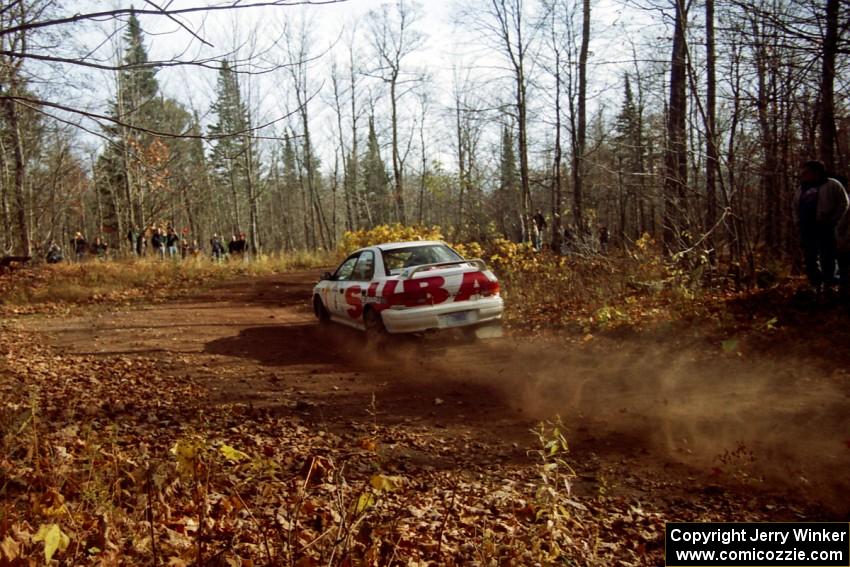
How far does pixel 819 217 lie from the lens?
740cm

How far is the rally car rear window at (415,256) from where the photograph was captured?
8.73m

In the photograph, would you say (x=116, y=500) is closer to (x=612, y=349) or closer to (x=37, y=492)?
(x=37, y=492)

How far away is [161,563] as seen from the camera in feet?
8.98

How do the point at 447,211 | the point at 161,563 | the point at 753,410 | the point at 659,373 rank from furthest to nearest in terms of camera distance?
the point at 447,211 < the point at 659,373 < the point at 753,410 < the point at 161,563

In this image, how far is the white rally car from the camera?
790 centimetres

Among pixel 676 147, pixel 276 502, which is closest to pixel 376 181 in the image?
pixel 676 147

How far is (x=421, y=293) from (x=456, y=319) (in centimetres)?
67

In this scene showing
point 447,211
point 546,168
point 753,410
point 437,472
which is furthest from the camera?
point 447,211

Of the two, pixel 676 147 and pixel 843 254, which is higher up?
pixel 676 147

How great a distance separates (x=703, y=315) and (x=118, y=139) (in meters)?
7.86

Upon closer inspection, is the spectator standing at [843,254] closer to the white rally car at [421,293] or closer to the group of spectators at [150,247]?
the white rally car at [421,293]

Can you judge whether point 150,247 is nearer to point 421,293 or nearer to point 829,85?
point 421,293

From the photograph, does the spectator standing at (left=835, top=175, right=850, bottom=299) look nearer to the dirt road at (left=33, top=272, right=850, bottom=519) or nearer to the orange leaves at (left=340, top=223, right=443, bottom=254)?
the dirt road at (left=33, top=272, right=850, bottom=519)

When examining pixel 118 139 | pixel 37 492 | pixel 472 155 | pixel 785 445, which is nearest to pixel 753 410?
pixel 785 445
